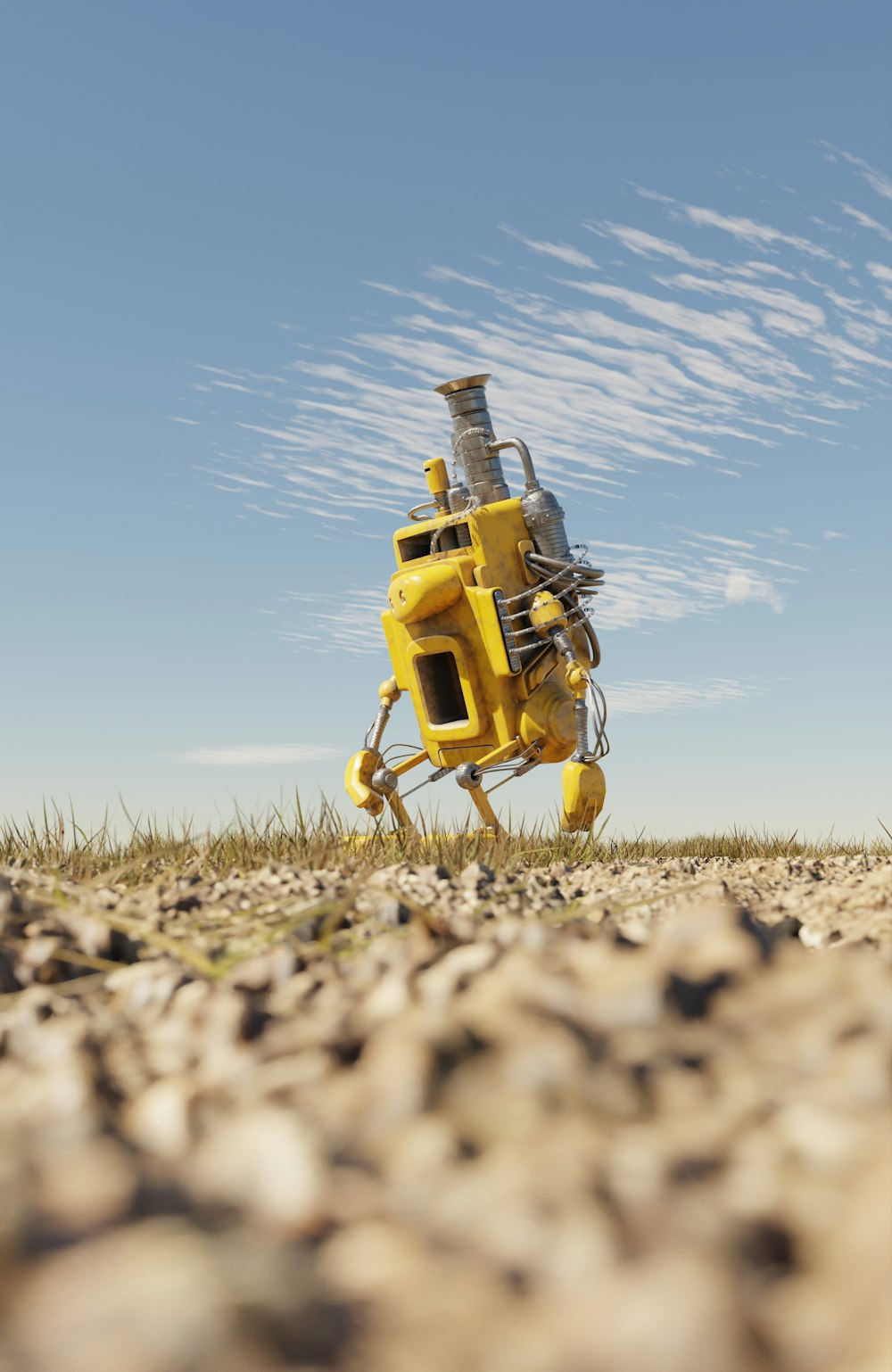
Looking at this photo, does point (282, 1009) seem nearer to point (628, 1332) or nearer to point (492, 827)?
point (628, 1332)

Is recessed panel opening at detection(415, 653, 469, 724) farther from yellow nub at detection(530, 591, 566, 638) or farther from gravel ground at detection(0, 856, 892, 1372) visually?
gravel ground at detection(0, 856, 892, 1372)

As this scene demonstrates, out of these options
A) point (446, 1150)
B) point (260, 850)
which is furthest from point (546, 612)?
point (446, 1150)

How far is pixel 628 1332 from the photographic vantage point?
86cm

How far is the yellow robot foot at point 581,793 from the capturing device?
631 centimetres

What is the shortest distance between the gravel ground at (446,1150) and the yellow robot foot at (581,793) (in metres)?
4.36

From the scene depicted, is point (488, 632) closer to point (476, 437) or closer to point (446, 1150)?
point (476, 437)

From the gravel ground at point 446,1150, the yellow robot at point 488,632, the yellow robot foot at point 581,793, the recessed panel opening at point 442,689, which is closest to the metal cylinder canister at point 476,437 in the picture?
the yellow robot at point 488,632

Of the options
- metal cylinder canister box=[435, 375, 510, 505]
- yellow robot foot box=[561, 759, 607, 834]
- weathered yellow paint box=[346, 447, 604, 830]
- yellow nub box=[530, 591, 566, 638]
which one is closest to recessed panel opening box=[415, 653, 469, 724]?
weathered yellow paint box=[346, 447, 604, 830]

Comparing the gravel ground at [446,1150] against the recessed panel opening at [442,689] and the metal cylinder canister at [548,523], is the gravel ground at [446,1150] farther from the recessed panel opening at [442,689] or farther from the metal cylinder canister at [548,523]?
the recessed panel opening at [442,689]

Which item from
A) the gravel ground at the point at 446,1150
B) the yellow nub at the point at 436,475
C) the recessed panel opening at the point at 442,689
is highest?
the yellow nub at the point at 436,475

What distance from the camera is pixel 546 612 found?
6371 mm

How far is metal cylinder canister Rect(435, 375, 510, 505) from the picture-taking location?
22.3 ft

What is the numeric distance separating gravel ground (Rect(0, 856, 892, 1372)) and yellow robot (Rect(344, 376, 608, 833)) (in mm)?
4506

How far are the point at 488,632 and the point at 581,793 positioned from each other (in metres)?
1.02
